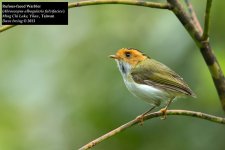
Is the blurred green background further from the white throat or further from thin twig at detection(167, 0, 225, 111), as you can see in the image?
thin twig at detection(167, 0, 225, 111)

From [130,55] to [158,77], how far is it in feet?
1.06

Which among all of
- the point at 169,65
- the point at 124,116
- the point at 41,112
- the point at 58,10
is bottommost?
Answer: the point at 41,112

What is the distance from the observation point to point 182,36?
3.51 m

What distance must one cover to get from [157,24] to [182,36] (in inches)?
9.7

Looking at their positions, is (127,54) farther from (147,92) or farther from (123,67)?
(147,92)

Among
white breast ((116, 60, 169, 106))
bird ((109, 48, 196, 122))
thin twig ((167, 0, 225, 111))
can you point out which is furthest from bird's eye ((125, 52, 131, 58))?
thin twig ((167, 0, 225, 111))

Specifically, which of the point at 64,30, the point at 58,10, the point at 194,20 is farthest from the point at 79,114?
the point at 194,20

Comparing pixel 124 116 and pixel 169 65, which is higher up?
pixel 169 65

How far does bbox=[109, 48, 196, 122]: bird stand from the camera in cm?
322

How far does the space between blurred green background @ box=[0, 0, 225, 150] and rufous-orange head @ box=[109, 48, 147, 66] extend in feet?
0.21

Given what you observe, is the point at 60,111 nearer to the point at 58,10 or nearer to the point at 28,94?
the point at 28,94

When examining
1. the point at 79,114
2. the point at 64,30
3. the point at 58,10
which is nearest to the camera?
the point at 58,10

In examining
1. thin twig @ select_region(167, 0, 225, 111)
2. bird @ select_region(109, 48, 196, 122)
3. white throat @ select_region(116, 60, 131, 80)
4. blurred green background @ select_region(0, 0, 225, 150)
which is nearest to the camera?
thin twig @ select_region(167, 0, 225, 111)

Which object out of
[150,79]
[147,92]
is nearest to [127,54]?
[150,79]
